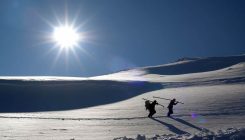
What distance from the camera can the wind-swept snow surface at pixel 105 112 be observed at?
21.1 metres

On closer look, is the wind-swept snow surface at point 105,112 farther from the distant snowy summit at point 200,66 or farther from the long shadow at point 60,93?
the distant snowy summit at point 200,66

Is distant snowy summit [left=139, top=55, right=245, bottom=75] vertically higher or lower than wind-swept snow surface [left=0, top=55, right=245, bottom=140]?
higher

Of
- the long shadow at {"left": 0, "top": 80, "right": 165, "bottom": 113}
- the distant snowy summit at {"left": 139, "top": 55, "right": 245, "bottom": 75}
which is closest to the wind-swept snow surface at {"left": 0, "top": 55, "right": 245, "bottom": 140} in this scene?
the long shadow at {"left": 0, "top": 80, "right": 165, "bottom": 113}

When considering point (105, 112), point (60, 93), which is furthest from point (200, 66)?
point (105, 112)

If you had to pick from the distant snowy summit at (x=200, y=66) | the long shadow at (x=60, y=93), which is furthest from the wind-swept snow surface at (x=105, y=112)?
the distant snowy summit at (x=200, y=66)

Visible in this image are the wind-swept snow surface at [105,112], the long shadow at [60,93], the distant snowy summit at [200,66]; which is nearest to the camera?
the wind-swept snow surface at [105,112]

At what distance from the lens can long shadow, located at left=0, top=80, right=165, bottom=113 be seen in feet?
132

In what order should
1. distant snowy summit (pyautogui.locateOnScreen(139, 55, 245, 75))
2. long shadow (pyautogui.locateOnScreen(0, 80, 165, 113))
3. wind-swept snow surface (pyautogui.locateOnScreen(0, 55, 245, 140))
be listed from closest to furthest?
1. wind-swept snow surface (pyautogui.locateOnScreen(0, 55, 245, 140))
2. long shadow (pyautogui.locateOnScreen(0, 80, 165, 113))
3. distant snowy summit (pyautogui.locateOnScreen(139, 55, 245, 75))

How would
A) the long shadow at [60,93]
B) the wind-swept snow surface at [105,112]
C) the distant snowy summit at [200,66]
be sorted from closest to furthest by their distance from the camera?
the wind-swept snow surface at [105,112]
the long shadow at [60,93]
the distant snowy summit at [200,66]

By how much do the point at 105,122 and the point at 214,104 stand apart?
31.3 ft

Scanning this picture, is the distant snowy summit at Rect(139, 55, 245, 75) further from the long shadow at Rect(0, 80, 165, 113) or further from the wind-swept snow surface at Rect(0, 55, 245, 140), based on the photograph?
the long shadow at Rect(0, 80, 165, 113)

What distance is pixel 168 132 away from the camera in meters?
20.9

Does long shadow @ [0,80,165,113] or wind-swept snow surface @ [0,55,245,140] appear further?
long shadow @ [0,80,165,113]

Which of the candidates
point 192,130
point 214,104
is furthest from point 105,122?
point 214,104
